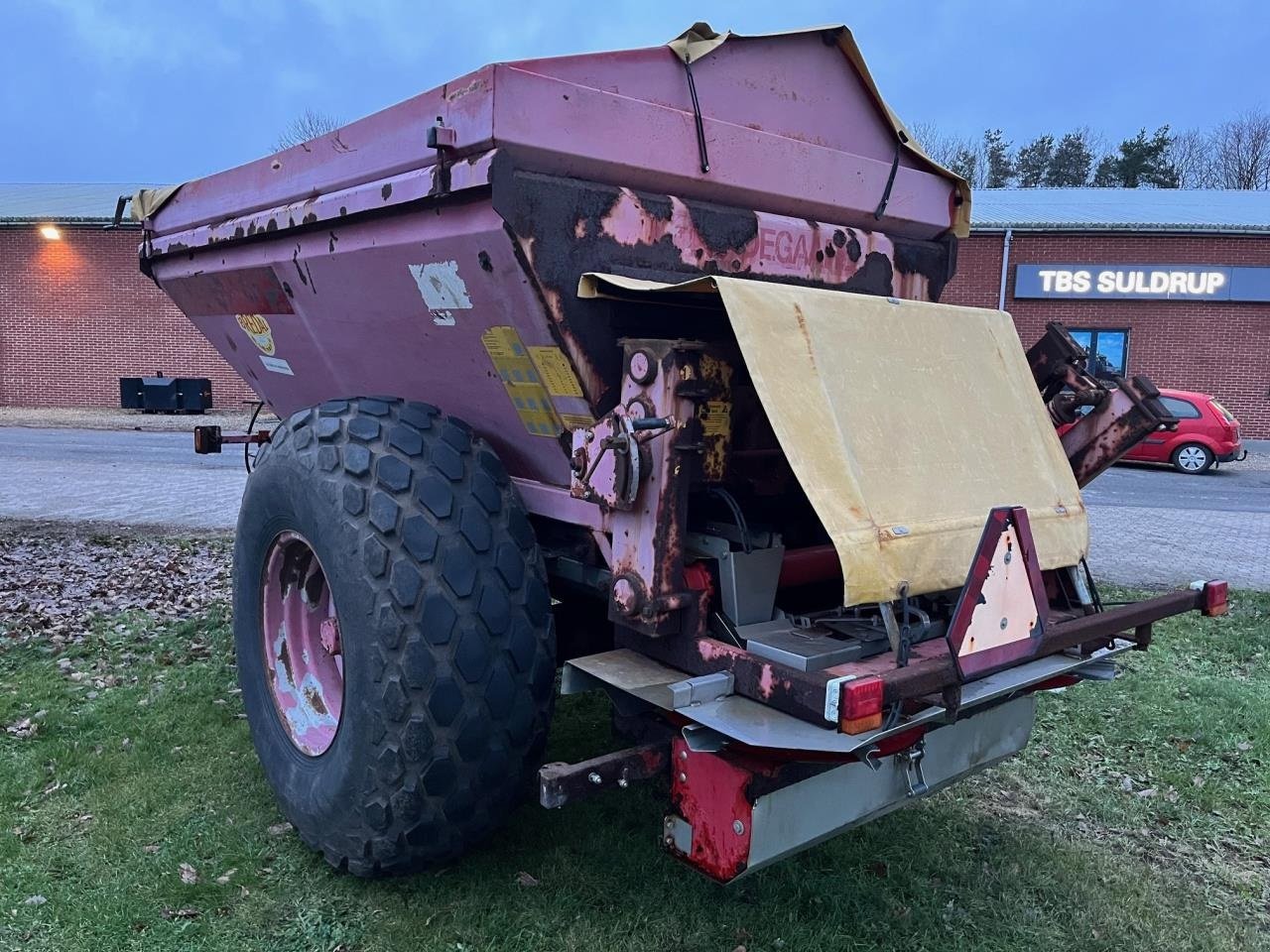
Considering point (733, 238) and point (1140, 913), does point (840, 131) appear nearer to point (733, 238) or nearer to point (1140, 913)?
point (733, 238)

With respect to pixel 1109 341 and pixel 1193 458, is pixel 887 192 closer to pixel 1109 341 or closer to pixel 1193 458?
pixel 1193 458

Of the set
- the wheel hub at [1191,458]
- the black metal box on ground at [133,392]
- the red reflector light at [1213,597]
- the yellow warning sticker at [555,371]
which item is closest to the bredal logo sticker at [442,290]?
the yellow warning sticker at [555,371]

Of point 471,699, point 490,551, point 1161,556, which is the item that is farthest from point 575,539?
point 1161,556

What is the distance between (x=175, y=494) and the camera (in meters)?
10.8

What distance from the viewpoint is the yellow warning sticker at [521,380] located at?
2863mm

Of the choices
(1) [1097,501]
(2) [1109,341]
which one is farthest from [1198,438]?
(2) [1109,341]

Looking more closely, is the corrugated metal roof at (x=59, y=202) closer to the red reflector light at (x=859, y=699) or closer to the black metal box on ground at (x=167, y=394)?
the black metal box on ground at (x=167, y=394)

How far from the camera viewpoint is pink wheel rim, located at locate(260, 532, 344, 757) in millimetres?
3334

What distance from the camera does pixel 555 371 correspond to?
2779 millimetres

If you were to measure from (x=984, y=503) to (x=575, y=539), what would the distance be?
1282 millimetres

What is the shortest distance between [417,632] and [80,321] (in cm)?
2650

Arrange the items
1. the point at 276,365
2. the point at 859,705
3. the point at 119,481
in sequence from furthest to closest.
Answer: the point at 119,481, the point at 276,365, the point at 859,705

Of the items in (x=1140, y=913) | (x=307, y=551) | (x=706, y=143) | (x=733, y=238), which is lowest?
(x=1140, y=913)

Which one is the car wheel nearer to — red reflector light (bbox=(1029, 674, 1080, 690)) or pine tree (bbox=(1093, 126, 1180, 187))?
red reflector light (bbox=(1029, 674, 1080, 690))
